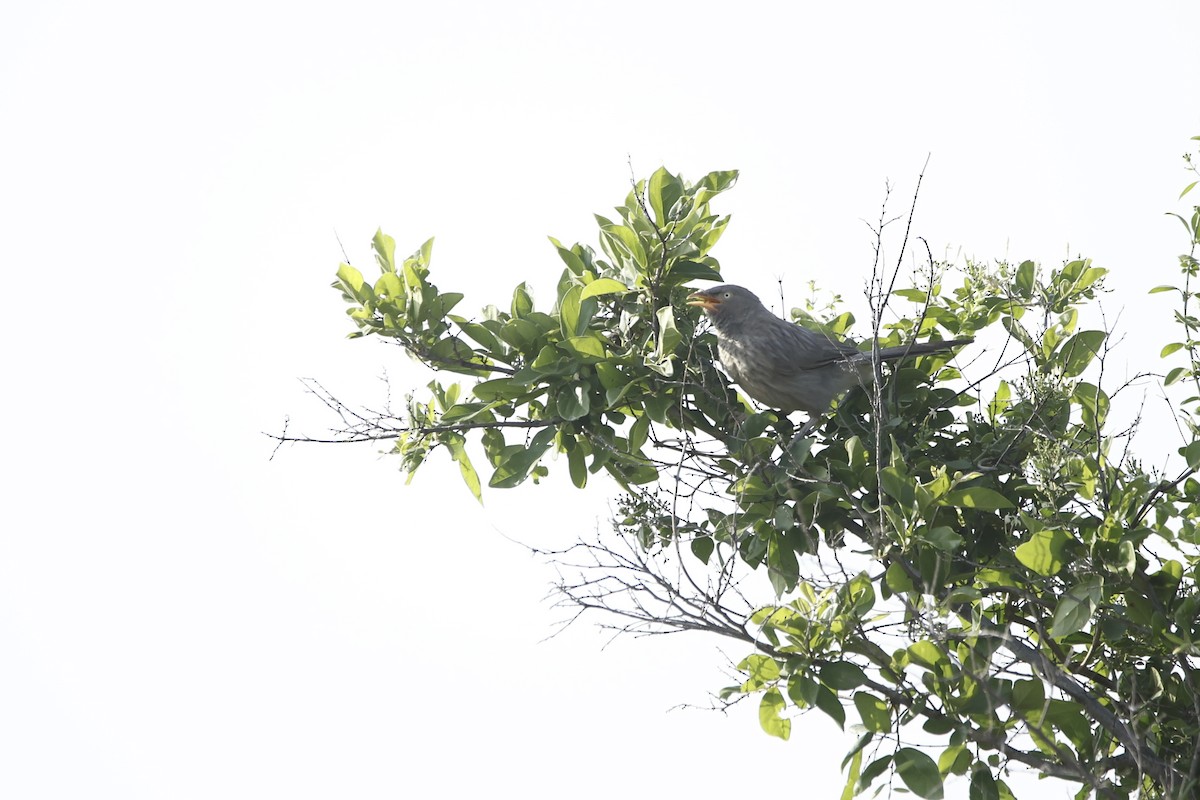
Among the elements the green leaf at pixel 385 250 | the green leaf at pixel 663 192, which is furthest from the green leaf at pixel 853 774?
the green leaf at pixel 385 250

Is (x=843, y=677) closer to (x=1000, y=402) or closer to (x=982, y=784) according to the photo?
(x=982, y=784)

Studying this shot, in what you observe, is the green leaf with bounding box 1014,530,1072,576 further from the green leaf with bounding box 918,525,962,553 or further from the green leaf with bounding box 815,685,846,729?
the green leaf with bounding box 815,685,846,729

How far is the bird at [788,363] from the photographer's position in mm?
5516

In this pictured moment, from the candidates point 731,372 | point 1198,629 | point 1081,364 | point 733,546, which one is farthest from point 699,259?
point 1198,629

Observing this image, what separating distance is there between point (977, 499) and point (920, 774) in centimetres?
103

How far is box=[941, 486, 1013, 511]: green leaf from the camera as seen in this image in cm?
438

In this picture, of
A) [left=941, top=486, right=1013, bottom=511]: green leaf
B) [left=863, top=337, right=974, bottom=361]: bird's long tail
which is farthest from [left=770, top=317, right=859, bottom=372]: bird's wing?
[left=941, top=486, right=1013, bottom=511]: green leaf

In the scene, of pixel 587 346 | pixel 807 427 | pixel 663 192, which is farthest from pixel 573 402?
pixel 807 427

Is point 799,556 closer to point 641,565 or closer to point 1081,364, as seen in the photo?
point 641,565

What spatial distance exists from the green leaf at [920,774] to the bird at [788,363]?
66.4 inches

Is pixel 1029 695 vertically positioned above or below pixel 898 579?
below

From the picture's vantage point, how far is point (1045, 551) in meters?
4.27

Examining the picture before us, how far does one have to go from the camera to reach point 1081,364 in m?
5.17

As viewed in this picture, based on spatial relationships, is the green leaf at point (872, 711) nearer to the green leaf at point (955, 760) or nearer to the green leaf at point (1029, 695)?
the green leaf at point (955, 760)
